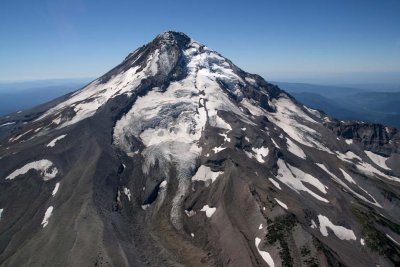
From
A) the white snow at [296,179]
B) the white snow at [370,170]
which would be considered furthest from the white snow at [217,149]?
the white snow at [370,170]

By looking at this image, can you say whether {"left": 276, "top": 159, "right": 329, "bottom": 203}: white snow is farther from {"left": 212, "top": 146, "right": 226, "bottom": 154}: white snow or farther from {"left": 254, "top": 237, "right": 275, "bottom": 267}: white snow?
{"left": 254, "top": 237, "right": 275, "bottom": 267}: white snow

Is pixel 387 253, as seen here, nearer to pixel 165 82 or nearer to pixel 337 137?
pixel 337 137

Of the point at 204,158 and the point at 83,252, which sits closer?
the point at 83,252

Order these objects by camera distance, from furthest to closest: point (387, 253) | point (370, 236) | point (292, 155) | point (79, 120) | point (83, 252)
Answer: point (79, 120) < point (292, 155) < point (370, 236) < point (387, 253) < point (83, 252)

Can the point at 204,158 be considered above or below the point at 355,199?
above

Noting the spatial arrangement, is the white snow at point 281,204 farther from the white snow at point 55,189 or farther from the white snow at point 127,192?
the white snow at point 55,189

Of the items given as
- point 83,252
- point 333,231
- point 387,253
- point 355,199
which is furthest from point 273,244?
point 355,199

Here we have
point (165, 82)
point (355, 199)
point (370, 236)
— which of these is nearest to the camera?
point (370, 236)
